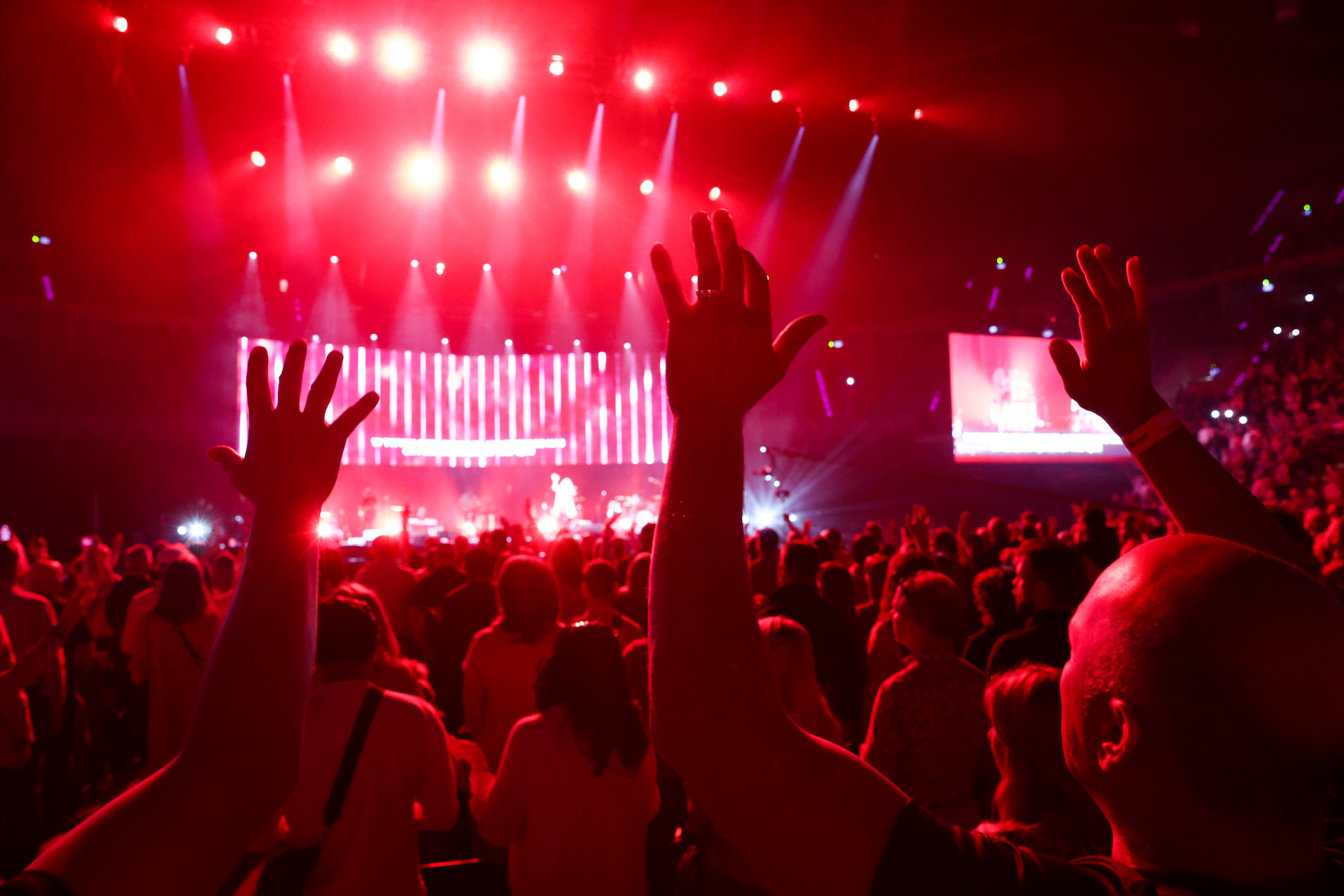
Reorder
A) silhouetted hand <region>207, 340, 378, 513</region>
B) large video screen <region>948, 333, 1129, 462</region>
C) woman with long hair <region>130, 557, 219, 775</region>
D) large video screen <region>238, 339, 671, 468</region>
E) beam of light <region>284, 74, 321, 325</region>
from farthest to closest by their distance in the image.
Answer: large video screen <region>238, 339, 671, 468</region> → large video screen <region>948, 333, 1129, 462</region> → beam of light <region>284, 74, 321, 325</region> → woman with long hair <region>130, 557, 219, 775</region> → silhouetted hand <region>207, 340, 378, 513</region>

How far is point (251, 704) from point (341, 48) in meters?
12.4

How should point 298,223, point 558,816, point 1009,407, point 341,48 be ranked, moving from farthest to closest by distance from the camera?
1. point 298,223
2. point 1009,407
3. point 341,48
4. point 558,816

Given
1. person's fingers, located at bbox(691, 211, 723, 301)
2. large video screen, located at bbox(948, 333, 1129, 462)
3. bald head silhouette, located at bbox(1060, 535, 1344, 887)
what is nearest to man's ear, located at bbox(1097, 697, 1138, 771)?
bald head silhouette, located at bbox(1060, 535, 1344, 887)

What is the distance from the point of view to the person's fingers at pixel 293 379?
1.10 m

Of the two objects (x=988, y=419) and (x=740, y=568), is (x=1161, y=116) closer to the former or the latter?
(x=988, y=419)

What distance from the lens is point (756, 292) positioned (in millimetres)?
897

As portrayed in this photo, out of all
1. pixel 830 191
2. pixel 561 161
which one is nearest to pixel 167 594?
pixel 561 161

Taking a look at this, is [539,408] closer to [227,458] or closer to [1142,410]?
[227,458]

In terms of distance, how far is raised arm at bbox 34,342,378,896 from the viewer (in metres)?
0.83

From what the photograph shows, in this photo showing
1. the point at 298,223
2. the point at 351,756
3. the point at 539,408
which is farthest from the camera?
the point at 539,408

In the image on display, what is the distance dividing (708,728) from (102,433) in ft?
59.2

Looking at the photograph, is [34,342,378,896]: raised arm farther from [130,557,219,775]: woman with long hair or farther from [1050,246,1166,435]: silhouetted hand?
[130,557,219,775]: woman with long hair

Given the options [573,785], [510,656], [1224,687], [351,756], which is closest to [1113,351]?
[1224,687]

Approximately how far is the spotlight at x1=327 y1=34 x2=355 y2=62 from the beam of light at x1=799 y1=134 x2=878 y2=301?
8775 mm
